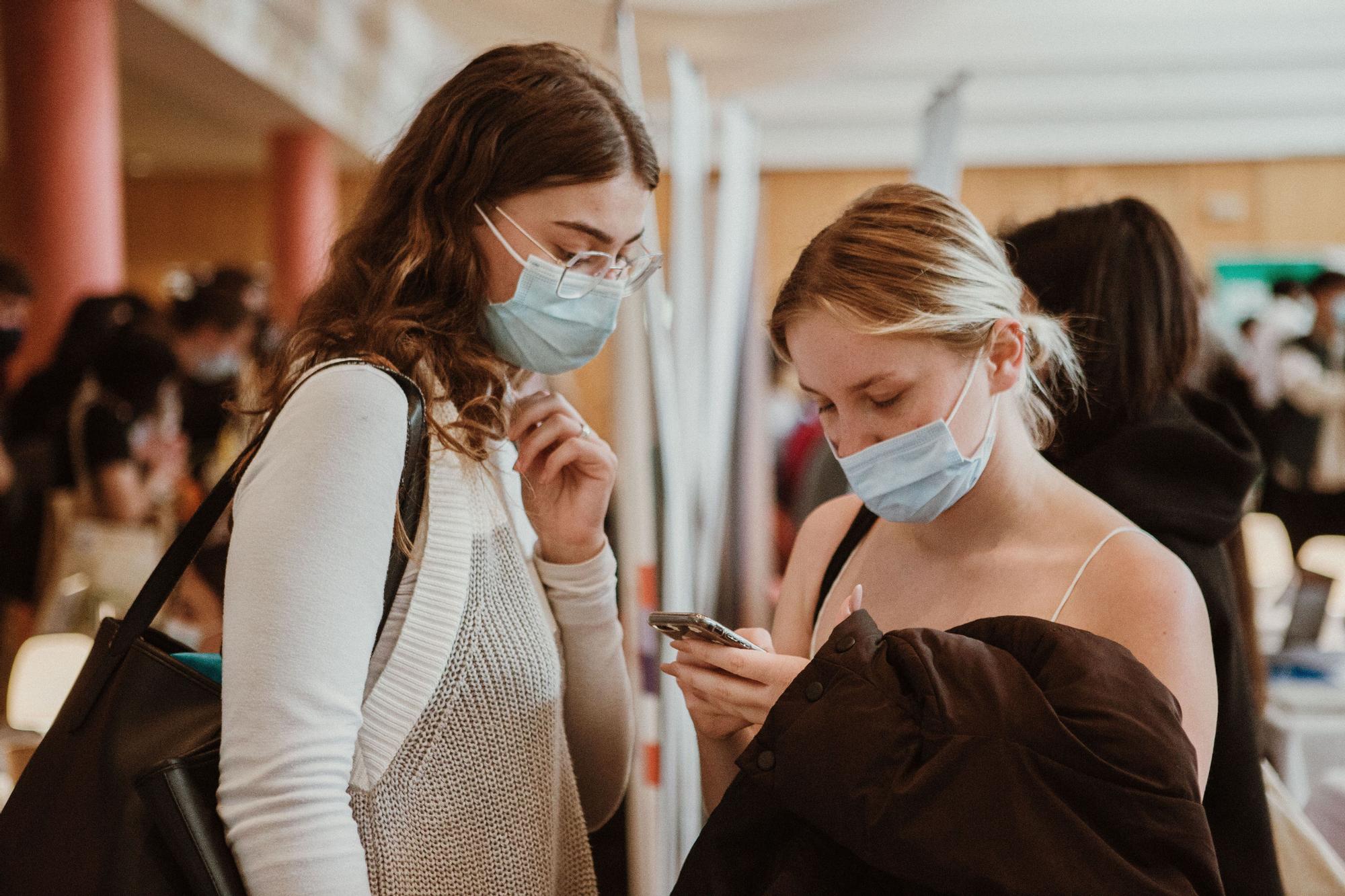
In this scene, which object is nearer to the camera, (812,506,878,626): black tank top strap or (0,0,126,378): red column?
(812,506,878,626): black tank top strap

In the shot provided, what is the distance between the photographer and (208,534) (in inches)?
41.3

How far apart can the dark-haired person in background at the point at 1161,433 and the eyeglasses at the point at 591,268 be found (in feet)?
2.25

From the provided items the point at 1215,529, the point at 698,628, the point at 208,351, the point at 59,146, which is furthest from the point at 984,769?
the point at 59,146

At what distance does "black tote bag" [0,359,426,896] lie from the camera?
96 centimetres

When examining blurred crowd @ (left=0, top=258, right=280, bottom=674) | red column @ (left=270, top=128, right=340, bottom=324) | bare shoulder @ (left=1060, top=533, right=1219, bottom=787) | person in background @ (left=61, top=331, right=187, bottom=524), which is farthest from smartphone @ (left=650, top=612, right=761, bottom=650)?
red column @ (left=270, top=128, right=340, bottom=324)

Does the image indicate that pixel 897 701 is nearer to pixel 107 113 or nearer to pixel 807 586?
pixel 807 586

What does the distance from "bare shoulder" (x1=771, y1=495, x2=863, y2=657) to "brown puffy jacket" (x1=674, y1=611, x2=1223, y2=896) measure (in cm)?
57

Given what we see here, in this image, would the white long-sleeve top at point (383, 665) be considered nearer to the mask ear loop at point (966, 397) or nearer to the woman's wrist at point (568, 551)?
the woman's wrist at point (568, 551)

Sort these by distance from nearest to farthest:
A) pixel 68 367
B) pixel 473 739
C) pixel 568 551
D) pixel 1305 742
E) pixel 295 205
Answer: pixel 473 739
pixel 568 551
pixel 1305 742
pixel 68 367
pixel 295 205

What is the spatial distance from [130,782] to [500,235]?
2.20ft

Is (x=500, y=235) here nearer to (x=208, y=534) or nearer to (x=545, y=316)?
(x=545, y=316)

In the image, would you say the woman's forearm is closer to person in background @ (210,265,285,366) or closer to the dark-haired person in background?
the dark-haired person in background

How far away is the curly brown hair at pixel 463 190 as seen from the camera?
48.1 inches

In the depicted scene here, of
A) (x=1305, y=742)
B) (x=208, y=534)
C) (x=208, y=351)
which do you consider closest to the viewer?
(x=208, y=534)
